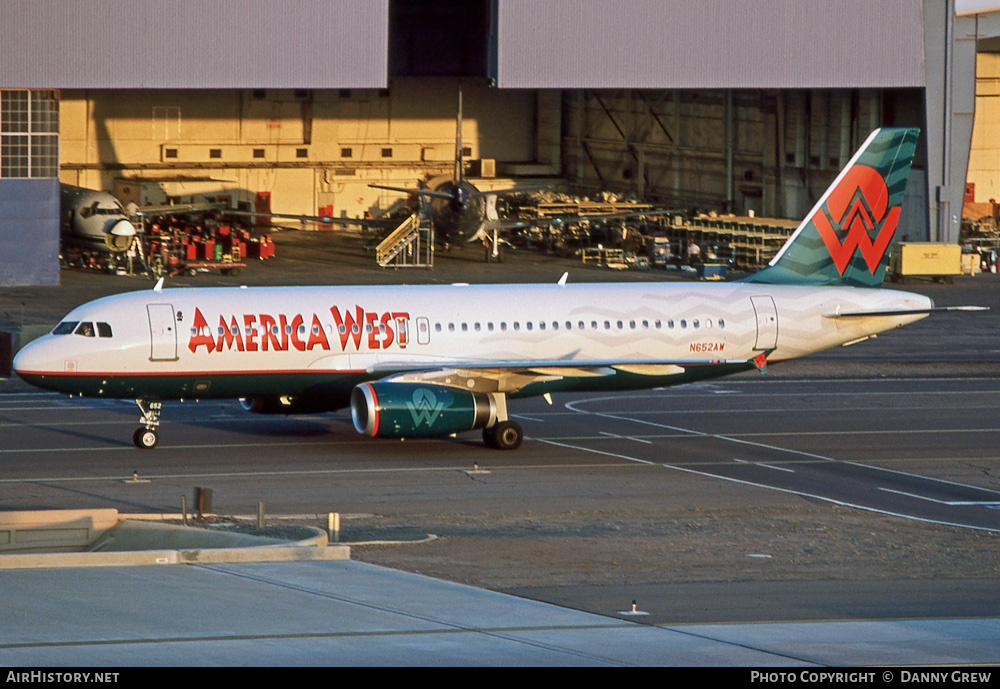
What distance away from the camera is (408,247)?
81.1 m

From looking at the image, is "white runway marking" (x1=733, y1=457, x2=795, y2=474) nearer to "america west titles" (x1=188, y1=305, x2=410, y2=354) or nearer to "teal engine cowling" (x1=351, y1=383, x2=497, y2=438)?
"teal engine cowling" (x1=351, y1=383, x2=497, y2=438)

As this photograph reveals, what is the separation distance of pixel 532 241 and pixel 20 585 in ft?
230

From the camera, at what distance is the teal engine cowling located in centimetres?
3472

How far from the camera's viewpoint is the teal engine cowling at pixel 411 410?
34.7 metres

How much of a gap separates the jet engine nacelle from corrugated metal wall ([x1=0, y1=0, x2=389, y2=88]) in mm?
33069

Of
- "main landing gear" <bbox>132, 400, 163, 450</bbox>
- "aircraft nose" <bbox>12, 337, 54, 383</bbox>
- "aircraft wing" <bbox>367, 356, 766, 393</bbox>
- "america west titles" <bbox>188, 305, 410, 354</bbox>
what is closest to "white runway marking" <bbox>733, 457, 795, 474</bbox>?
"aircraft wing" <bbox>367, 356, 766, 393</bbox>

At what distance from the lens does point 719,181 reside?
294ft

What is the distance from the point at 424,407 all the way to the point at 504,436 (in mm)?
2707

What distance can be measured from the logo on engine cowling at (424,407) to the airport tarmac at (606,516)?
3.71 feet

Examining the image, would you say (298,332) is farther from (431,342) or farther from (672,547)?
(672,547)

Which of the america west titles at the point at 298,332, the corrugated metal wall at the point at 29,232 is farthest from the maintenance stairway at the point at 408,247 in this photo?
the america west titles at the point at 298,332

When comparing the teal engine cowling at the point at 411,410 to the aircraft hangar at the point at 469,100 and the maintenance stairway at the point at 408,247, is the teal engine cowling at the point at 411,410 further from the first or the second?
the maintenance stairway at the point at 408,247
